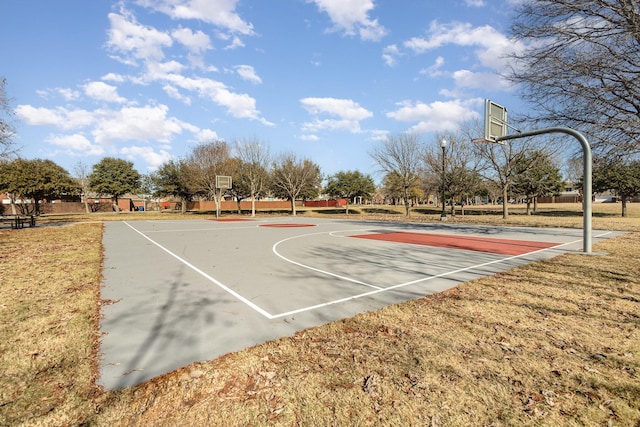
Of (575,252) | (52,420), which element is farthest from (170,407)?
(575,252)

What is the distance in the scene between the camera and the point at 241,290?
5.73 meters

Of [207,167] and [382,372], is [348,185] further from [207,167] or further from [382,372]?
[382,372]

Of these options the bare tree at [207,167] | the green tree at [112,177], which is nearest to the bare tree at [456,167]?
the bare tree at [207,167]

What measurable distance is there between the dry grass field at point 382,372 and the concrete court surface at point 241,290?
1.03 feet

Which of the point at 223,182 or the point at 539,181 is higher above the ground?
the point at 223,182

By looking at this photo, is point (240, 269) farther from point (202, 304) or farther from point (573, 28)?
point (573, 28)

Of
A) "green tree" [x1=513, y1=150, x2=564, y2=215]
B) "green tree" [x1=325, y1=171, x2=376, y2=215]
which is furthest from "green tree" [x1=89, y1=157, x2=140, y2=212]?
"green tree" [x1=513, y1=150, x2=564, y2=215]

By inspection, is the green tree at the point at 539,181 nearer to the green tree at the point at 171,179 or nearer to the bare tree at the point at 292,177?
the bare tree at the point at 292,177

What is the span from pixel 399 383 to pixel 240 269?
552cm

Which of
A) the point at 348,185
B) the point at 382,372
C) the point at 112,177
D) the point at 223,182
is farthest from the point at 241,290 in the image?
the point at 112,177

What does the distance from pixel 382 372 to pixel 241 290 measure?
11.5ft

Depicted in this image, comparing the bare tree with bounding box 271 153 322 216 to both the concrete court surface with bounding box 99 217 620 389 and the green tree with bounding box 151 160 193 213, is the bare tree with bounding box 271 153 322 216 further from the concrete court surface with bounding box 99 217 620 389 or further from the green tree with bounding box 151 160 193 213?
the concrete court surface with bounding box 99 217 620 389

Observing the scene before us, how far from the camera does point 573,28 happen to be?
8.86m

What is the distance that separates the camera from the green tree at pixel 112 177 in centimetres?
4797
